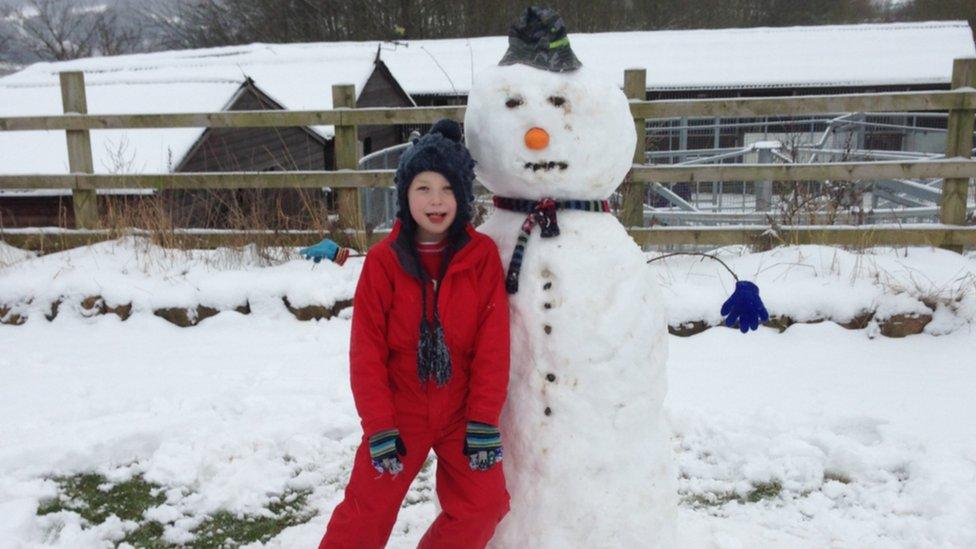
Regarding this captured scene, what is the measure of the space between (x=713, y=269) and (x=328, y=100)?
10124mm

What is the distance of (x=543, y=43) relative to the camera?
224 centimetres

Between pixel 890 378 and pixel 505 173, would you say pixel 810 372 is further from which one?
pixel 505 173

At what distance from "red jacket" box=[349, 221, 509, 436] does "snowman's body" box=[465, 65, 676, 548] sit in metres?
0.13

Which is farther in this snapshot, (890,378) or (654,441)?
(890,378)

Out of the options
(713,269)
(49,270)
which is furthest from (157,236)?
(713,269)

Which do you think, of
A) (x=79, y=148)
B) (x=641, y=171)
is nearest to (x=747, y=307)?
(x=641, y=171)

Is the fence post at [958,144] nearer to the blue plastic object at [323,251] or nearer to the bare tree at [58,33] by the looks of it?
the blue plastic object at [323,251]

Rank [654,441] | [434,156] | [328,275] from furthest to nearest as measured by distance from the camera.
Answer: [328,275] < [654,441] < [434,156]

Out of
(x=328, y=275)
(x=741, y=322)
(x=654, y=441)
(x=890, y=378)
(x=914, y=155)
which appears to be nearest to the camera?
(x=654, y=441)

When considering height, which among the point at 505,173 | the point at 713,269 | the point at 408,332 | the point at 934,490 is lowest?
the point at 934,490

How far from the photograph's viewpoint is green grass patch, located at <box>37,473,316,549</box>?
2.78m

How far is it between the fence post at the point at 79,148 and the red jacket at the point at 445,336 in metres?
4.76

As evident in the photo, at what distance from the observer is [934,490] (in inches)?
114

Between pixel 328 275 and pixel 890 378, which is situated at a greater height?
pixel 328 275
